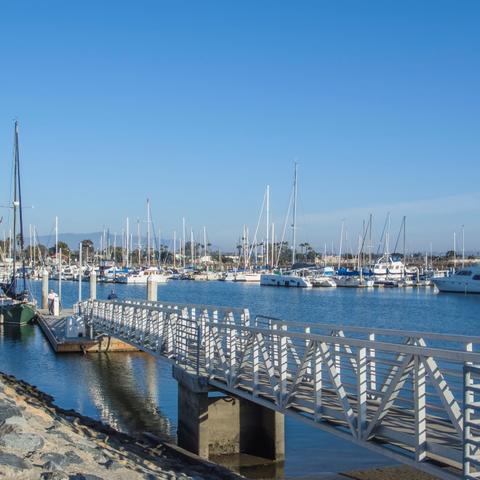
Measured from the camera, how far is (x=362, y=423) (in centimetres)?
1066

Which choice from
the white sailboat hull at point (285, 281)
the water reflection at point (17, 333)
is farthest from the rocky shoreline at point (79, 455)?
the white sailboat hull at point (285, 281)

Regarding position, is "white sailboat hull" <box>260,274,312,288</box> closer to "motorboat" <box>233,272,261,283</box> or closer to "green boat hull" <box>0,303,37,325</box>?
"motorboat" <box>233,272,261,283</box>

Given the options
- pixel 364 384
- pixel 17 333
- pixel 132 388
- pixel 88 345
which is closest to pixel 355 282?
pixel 17 333

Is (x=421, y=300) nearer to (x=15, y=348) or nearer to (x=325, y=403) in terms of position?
(x=15, y=348)

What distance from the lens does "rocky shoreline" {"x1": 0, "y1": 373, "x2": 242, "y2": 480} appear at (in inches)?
362

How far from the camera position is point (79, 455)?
10.6m

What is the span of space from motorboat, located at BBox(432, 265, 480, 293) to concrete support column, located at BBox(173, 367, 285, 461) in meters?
83.9

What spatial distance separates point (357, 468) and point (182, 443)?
3630 mm

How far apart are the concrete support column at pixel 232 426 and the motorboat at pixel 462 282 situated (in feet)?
275

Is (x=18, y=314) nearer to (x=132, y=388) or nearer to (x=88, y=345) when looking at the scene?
(x=88, y=345)

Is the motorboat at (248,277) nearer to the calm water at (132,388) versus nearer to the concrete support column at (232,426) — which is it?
the calm water at (132,388)

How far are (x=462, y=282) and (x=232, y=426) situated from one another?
86.2m

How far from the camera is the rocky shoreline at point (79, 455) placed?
30.2 feet

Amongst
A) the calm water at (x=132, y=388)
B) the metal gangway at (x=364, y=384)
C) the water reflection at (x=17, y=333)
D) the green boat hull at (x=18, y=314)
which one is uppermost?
the metal gangway at (x=364, y=384)
